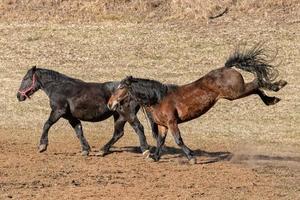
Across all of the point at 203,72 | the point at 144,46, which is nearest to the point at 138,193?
the point at 203,72

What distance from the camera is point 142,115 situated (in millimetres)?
21078

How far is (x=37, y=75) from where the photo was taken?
15281 millimetres

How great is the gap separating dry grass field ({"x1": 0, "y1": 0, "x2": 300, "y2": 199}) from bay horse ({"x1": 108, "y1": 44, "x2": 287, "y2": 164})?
0.90 meters

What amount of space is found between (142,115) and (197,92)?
727 centimetres

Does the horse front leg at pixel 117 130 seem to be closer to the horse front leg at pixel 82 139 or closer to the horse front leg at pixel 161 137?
the horse front leg at pixel 82 139

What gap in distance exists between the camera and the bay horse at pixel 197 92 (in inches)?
536

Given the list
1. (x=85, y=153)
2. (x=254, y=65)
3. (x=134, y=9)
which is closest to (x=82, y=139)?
(x=85, y=153)

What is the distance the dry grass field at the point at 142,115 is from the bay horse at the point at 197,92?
0.90 metres

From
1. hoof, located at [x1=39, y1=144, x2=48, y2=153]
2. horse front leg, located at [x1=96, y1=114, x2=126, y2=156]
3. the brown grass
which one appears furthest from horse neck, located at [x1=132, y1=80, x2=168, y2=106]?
the brown grass

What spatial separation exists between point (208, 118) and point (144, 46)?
1083 cm

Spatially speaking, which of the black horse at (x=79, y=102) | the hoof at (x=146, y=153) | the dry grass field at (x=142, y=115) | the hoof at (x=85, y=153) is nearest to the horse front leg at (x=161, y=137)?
the dry grass field at (x=142, y=115)

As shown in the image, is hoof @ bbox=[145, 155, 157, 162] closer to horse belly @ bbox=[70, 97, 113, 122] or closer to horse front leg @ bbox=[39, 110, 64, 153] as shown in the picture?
horse belly @ bbox=[70, 97, 113, 122]

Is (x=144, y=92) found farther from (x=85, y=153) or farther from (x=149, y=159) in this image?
(x=85, y=153)

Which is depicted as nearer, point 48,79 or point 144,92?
point 144,92
